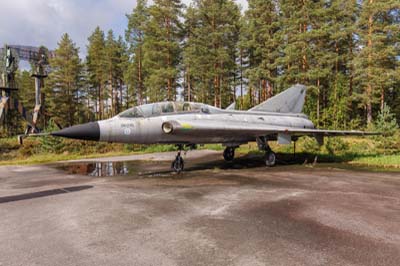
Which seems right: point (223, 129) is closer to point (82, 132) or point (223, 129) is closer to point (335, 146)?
point (82, 132)

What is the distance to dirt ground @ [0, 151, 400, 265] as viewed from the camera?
368 cm

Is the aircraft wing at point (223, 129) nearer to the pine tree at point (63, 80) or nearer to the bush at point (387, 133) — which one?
the bush at point (387, 133)

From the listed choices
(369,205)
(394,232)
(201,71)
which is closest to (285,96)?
(369,205)

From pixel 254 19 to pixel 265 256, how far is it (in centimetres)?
3734

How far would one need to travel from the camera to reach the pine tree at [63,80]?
4838 cm

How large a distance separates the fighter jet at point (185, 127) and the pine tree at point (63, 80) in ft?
143

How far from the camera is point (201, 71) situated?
36719 millimetres

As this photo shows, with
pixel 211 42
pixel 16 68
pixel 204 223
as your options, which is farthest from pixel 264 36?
pixel 204 223

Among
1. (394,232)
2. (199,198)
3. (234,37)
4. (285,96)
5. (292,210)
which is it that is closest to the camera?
(394,232)

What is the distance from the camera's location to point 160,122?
410 inches

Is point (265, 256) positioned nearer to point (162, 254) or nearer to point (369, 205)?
point (162, 254)

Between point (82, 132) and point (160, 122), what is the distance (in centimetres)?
277

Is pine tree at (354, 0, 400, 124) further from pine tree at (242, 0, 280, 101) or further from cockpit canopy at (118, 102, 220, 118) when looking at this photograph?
cockpit canopy at (118, 102, 220, 118)

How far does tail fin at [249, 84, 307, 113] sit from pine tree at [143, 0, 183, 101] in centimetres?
1943
